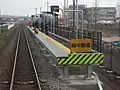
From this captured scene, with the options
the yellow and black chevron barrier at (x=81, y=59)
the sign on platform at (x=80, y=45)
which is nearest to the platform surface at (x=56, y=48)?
the sign on platform at (x=80, y=45)

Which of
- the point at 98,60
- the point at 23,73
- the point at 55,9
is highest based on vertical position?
the point at 55,9

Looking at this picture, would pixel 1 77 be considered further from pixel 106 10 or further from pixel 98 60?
pixel 106 10

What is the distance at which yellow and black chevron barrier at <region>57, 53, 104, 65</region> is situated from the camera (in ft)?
44.1

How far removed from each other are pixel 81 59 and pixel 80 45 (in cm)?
91

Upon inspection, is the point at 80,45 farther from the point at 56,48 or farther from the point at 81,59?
the point at 56,48

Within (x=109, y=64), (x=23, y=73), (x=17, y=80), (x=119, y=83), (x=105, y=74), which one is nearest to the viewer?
(x=119, y=83)

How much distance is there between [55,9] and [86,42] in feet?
45.8

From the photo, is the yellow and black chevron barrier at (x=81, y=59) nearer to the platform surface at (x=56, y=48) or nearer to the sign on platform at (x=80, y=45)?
the sign on platform at (x=80, y=45)

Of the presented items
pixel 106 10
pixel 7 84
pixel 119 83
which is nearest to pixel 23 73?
pixel 7 84

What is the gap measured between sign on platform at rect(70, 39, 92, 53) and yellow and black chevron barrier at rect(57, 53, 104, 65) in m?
0.74

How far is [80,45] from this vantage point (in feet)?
47.1

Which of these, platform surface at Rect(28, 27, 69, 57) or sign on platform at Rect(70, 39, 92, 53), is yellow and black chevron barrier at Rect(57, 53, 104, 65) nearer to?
A: sign on platform at Rect(70, 39, 92, 53)

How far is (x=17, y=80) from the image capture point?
14.7m

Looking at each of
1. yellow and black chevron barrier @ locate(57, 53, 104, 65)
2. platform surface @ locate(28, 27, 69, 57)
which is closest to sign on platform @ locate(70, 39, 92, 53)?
platform surface @ locate(28, 27, 69, 57)
